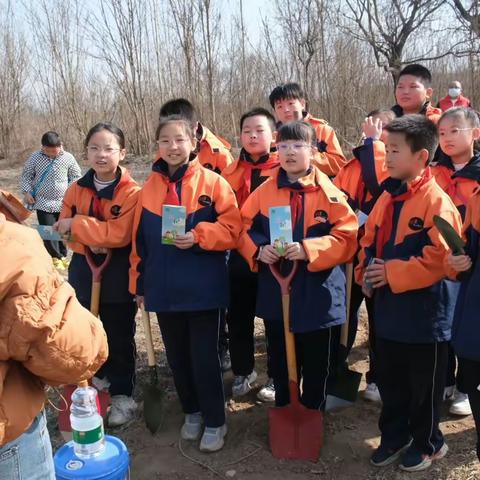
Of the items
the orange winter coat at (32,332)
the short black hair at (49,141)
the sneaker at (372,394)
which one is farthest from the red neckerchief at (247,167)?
the short black hair at (49,141)

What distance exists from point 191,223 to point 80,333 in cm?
153

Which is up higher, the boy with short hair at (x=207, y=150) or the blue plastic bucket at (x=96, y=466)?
the boy with short hair at (x=207, y=150)

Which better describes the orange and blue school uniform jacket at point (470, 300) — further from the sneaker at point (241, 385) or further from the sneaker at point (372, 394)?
the sneaker at point (241, 385)

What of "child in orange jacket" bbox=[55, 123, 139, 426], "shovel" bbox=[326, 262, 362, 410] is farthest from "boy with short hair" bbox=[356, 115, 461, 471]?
"child in orange jacket" bbox=[55, 123, 139, 426]

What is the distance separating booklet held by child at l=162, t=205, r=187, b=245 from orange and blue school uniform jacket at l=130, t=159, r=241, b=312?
74mm

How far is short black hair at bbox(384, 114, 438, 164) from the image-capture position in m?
2.88

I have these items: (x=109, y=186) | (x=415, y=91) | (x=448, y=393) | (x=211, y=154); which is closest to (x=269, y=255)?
(x=109, y=186)

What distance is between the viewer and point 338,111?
1288 cm

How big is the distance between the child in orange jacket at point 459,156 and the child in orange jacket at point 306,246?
670mm

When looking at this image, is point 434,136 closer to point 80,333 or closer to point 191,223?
point 191,223

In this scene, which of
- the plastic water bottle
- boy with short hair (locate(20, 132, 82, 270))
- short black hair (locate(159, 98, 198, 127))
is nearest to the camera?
the plastic water bottle

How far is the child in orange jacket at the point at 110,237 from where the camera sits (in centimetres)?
346

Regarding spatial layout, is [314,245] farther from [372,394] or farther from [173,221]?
[372,394]

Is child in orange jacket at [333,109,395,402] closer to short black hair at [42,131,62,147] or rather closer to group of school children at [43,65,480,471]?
Result: group of school children at [43,65,480,471]
